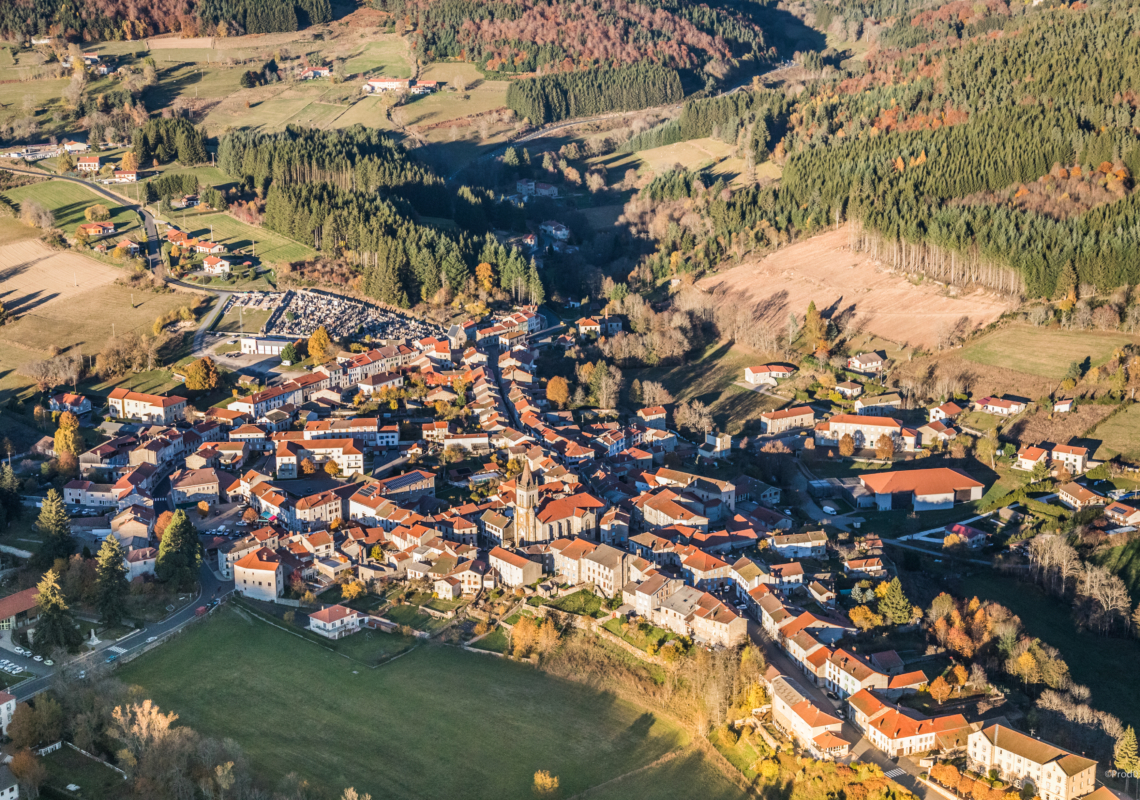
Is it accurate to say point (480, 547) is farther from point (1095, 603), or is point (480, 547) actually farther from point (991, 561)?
point (1095, 603)

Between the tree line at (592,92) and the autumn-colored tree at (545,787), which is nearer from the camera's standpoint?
the autumn-colored tree at (545,787)

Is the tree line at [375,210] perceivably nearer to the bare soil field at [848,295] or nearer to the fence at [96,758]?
the bare soil field at [848,295]

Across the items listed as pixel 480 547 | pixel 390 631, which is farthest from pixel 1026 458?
pixel 390 631

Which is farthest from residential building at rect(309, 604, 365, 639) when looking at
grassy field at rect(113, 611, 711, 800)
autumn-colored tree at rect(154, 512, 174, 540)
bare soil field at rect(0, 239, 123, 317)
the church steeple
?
bare soil field at rect(0, 239, 123, 317)

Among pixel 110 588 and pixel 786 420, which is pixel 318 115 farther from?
pixel 110 588

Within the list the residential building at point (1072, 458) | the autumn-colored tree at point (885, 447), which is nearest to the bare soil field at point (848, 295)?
the autumn-colored tree at point (885, 447)

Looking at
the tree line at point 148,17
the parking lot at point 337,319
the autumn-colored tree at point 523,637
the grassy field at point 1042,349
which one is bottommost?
the autumn-colored tree at point 523,637

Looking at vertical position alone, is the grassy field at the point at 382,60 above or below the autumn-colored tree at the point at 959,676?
above

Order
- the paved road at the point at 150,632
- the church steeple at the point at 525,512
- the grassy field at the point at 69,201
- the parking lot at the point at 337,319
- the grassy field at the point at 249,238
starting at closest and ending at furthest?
1. the paved road at the point at 150,632
2. the church steeple at the point at 525,512
3. the parking lot at the point at 337,319
4. the grassy field at the point at 249,238
5. the grassy field at the point at 69,201
